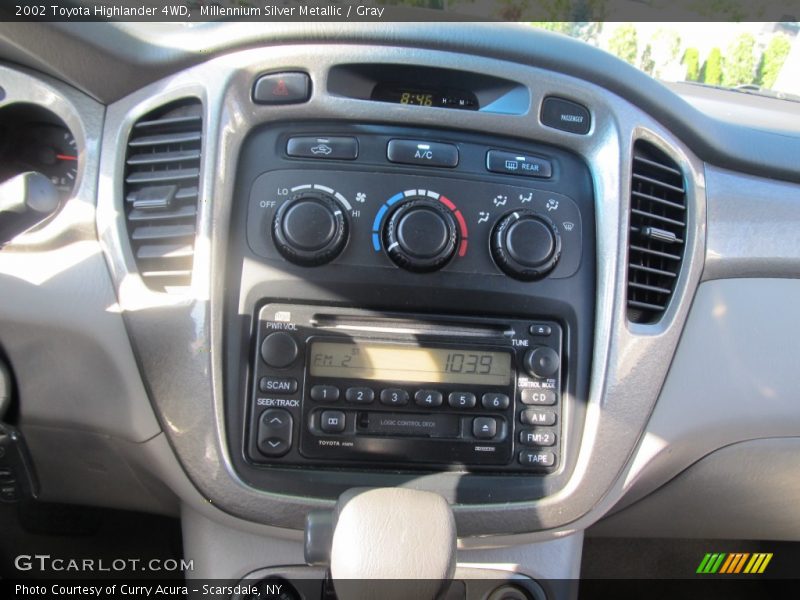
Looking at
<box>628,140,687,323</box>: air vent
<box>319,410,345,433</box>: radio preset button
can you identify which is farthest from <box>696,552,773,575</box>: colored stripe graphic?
<box>319,410,345,433</box>: radio preset button

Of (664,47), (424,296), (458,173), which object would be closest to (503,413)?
(424,296)

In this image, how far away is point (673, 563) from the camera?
2191 millimetres

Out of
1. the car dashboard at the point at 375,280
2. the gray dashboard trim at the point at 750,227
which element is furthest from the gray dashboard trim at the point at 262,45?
the gray dashboard trim at the point at 750,227

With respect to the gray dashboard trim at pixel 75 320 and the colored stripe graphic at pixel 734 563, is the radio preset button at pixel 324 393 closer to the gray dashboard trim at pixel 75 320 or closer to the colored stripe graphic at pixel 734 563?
the gray dashboard trim at pixel 75 320

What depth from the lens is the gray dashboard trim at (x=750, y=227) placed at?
1.44 meters

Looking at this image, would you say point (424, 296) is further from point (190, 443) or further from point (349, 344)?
point (190, 443)

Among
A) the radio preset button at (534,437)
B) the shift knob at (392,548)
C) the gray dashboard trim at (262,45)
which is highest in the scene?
the gray dashboard trim at (262,45)

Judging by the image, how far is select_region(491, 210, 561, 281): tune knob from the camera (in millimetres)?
1320

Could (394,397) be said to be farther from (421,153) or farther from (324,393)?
(421,153)

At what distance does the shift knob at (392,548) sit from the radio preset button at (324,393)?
0.79ft

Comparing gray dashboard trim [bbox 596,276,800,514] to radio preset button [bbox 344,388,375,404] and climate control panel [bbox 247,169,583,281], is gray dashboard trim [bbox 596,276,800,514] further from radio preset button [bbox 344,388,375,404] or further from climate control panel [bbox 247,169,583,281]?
radio preset button [bbox 344,388,375,404]

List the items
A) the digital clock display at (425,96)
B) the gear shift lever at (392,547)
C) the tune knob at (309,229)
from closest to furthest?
the gear shift lever at (392,547)
the tune knob at (309,229)
the digital clock display at (425,96)

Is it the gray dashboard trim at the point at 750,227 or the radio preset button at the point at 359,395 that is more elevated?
the gray dashboard trim at the point at 750,227

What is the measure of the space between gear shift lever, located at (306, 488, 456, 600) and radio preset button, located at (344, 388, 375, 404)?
0.23 m
